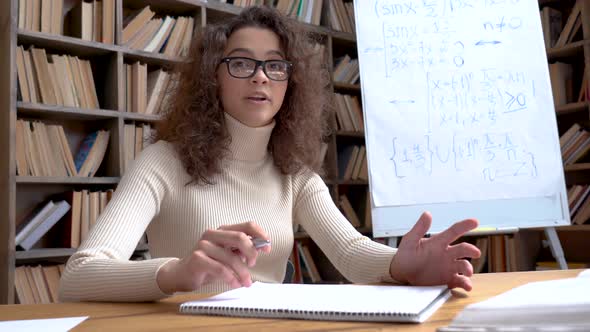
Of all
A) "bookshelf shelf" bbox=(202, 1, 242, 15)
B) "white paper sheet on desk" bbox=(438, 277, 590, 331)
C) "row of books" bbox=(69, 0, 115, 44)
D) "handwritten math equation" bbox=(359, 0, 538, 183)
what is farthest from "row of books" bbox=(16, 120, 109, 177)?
"white paper sheet on desk" bbox=(438, 277, 590, 331)

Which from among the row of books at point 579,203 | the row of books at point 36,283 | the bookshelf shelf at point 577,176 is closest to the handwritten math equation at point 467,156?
the row of books at point 579,203

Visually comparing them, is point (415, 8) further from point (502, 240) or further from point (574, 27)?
point (502, 240)

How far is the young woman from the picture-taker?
98 cm

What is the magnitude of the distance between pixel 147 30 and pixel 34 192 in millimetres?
896

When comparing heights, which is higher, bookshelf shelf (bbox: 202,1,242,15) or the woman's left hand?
bookshelf shelf (bbox: 202,1,242,15)

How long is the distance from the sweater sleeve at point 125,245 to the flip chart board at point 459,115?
45.2 inches

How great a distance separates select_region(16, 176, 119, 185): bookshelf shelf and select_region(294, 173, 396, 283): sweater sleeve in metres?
1.15

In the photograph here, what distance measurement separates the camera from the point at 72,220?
2186 mm

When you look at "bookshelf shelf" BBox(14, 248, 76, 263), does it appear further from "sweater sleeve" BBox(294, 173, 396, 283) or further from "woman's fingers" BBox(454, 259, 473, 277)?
"woman's fingers" BBox(454, 259, 473, 277)

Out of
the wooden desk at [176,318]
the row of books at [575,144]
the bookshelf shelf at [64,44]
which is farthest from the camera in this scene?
the row of books at [575,144]

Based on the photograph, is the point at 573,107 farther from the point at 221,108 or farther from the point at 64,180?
the point at 64,180

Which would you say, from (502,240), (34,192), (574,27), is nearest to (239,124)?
(34,192)

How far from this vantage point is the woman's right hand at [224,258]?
0.70 meters

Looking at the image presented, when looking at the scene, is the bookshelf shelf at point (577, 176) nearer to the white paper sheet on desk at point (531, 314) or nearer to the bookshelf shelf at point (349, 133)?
the bookshelf shelf at point (349, 133)
